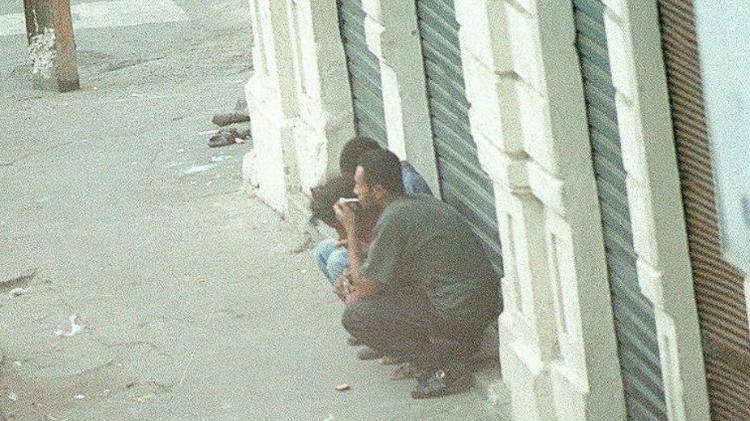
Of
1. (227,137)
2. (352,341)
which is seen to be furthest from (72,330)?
(227,137)

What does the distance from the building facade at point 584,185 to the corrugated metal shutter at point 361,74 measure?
106cm

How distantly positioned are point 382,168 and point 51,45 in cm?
1146

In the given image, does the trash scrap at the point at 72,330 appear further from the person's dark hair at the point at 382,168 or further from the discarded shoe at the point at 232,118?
the discarded shoe at the point at 232,118

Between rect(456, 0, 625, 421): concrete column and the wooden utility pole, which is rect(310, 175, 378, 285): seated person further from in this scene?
the wooden utility pole

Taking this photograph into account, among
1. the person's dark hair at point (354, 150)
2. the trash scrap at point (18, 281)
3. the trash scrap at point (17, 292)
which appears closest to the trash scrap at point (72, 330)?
the trash scrap at point (17, 292)

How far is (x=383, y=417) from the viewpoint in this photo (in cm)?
827

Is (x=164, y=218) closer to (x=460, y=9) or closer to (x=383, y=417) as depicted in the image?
(x=383, y=417)

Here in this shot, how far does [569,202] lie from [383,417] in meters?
1.96

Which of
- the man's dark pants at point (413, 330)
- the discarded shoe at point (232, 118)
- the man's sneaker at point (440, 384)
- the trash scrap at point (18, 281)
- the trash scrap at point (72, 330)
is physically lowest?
the trash scrap at point (18, 281)

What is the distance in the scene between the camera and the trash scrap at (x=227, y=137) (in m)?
15.1

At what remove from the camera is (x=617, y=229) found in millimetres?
6719

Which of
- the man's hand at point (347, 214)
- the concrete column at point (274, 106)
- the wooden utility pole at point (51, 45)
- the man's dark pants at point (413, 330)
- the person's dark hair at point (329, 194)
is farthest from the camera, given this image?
the wooden utility pole at point (51, 45)

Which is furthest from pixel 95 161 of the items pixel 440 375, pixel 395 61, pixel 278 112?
pixel 440 375

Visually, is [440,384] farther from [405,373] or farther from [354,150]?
[354,150]
